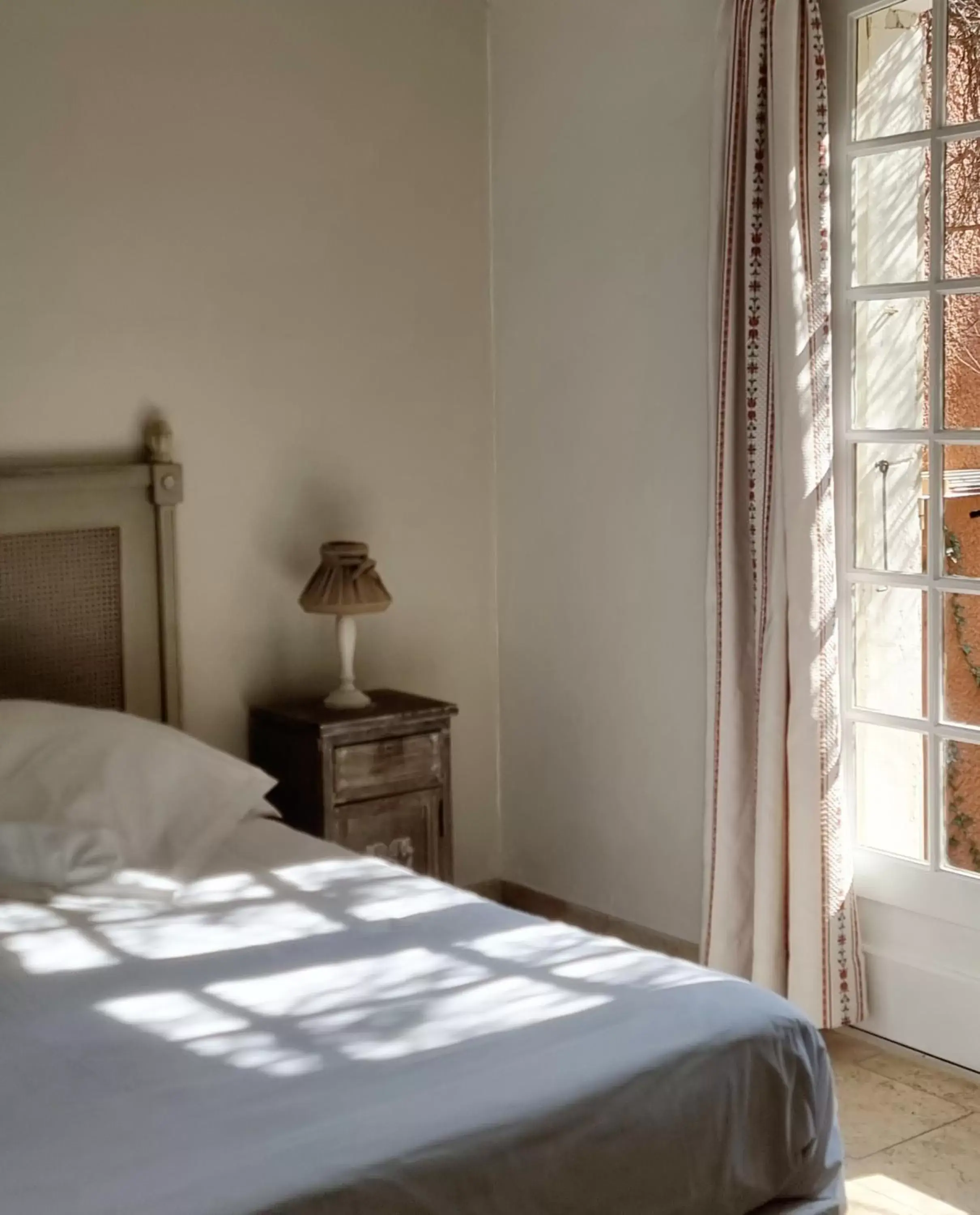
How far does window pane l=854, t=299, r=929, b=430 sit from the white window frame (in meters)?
0.02

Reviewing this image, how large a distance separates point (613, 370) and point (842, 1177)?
2.14 metres

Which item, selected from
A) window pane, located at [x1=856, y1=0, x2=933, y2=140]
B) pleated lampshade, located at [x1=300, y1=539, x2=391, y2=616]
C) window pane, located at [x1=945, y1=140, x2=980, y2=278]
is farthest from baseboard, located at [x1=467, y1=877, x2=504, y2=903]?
window pane, located at [x1=856, y1=0, x2=933, y2=140]

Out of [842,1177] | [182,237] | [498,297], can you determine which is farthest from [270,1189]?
[498,297]

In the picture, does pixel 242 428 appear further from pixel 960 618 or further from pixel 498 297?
pixel 960 618

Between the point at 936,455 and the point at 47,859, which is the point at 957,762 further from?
the point at 47,859

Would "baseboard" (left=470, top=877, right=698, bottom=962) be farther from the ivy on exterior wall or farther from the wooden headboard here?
the wooden headboard

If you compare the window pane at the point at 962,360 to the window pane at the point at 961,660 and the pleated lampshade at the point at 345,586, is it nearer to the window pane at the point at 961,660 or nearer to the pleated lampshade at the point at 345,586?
the window pane at the point at 961,660

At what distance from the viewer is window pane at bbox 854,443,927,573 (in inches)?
123

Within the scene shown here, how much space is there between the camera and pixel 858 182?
318 centimetres

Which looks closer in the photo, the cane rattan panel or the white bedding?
the white bedding

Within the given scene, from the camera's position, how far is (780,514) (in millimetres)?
3211

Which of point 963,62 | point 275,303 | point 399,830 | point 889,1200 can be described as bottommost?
point 889,1200

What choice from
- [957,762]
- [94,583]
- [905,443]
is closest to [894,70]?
[905,443]

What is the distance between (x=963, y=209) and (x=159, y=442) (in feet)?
5.99
